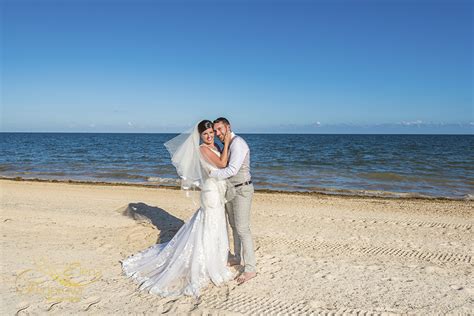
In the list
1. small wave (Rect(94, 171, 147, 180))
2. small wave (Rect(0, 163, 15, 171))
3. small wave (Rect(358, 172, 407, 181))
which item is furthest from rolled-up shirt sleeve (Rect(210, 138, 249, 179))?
small wave (Rect(0, 163, 15, 171))

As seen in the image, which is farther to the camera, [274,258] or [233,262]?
[274,258]

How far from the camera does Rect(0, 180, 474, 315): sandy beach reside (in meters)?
4.47

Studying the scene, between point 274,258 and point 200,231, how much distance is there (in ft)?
5.34

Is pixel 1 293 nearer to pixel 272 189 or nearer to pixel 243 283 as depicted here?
pixel 243 283

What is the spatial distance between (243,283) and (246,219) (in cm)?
89

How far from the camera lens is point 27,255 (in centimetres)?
613

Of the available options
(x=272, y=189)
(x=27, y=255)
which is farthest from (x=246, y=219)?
(x=272, y=189)

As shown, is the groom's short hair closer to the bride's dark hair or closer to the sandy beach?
the bride's dark hair

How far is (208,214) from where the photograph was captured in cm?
515

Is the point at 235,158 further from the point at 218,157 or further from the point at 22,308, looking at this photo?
the point at 22,308

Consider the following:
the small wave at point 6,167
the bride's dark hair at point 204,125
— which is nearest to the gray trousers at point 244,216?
the bride's dark hair at point 204,125

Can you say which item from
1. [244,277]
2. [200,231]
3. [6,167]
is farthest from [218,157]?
[6,167]

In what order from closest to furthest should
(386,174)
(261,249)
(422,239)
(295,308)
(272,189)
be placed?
(295,308) → (261,249) → (422,239) → (272,189) → (386,174)

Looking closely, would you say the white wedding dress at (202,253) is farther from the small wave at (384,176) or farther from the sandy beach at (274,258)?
the small wave at (384,176)
